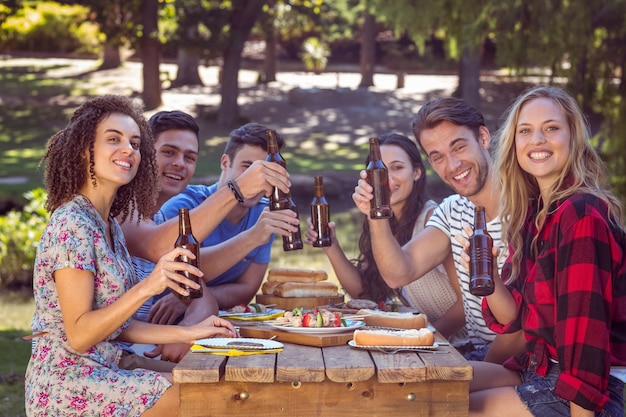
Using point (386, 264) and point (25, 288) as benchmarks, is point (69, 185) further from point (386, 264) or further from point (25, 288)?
point (25, 288)

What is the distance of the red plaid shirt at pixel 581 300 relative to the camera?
302cm

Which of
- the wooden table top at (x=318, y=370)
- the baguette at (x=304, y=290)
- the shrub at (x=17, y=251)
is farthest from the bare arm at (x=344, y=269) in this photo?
the shrub at (x=17, y=251)

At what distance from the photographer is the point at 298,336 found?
339 centimetres

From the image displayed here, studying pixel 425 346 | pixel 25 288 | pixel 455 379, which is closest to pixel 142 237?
pixel 425 346

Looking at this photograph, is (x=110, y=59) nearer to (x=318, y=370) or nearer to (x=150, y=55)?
(x=150, y=55)

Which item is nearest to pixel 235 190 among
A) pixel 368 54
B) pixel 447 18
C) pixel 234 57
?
pixel 447 18

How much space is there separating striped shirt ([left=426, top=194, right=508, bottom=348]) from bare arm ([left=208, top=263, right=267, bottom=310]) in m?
1.02

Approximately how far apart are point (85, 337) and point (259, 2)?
20456 mm

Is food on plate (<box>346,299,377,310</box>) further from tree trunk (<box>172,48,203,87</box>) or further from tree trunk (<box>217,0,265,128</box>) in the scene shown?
tree trunk (<box>172,48,203,87</box>)

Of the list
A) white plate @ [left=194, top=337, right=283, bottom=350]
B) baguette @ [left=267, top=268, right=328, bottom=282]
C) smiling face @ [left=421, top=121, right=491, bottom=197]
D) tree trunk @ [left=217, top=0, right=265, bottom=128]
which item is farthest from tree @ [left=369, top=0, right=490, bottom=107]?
tree trunk @ [left=217, top=0, right=265, bottom=128]

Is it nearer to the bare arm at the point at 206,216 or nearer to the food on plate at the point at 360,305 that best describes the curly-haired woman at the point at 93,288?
the bare arm at the point at 206,216

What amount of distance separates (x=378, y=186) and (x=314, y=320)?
63 cm

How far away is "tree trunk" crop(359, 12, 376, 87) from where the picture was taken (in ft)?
96.2

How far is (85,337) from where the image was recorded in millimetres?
3238
